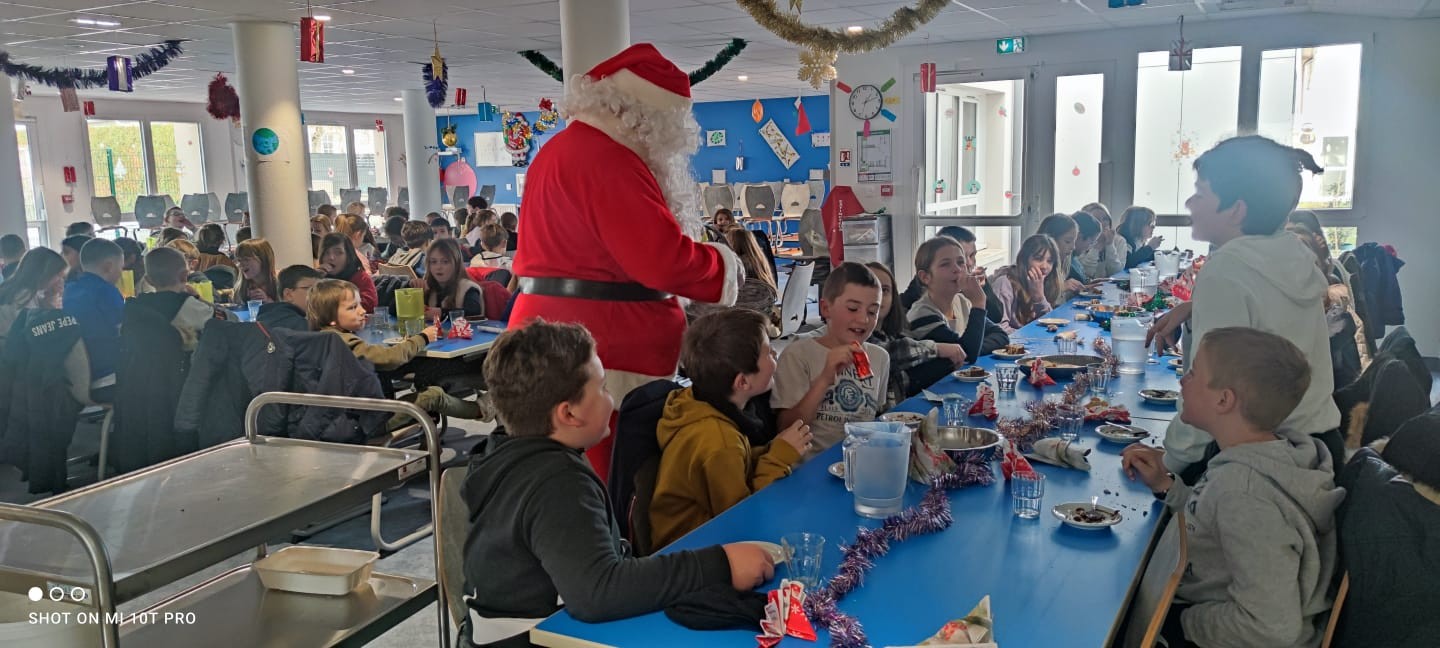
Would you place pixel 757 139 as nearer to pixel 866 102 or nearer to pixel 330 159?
pixel 866 102

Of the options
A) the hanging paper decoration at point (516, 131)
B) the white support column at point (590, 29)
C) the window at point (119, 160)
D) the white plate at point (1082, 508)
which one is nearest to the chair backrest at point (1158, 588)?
the white plate at point (1082, 508)

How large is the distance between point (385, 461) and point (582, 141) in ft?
3.32

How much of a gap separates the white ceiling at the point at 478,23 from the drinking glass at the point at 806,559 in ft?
20.4

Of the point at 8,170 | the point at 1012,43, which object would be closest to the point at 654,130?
the point at 1012,43

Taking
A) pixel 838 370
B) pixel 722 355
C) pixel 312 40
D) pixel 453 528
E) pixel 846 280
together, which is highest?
pixel 312 40

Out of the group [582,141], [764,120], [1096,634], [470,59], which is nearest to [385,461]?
[582,141]

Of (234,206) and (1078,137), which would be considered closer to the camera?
(1078,137)

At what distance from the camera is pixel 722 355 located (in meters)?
2.24

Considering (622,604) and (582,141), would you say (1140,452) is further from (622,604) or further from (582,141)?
(582,141)

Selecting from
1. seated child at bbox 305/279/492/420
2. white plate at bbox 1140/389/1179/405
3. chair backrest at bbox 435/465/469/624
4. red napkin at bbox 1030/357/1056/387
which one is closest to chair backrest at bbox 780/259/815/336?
seated child at bbox 305/279/492/420

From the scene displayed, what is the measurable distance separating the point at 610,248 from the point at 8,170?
1121cm

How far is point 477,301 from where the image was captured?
5.59 meters

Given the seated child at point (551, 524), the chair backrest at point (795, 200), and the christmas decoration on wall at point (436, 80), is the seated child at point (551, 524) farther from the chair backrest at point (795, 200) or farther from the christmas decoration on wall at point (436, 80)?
the chair backrest at point (795, 200)

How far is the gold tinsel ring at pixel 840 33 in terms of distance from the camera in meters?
4.36
